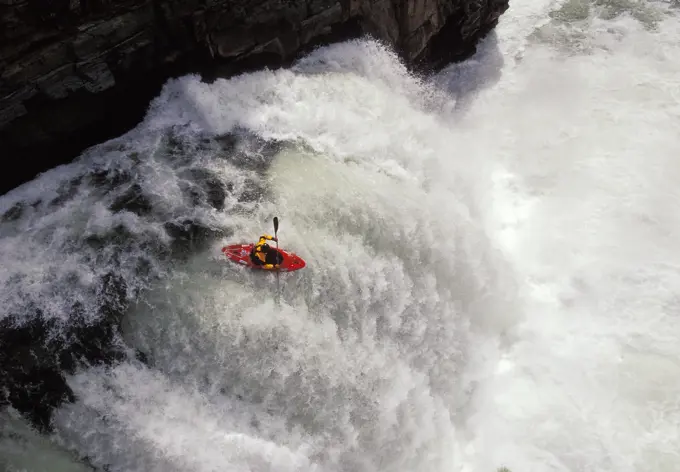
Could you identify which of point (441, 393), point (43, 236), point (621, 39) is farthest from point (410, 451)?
point (621, 39)

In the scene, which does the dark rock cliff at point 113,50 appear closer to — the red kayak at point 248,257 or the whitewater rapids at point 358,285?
the whitewater rapids at point 358,285

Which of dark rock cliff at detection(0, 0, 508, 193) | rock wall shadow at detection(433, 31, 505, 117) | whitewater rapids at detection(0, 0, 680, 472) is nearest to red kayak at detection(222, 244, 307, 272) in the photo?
whitewater rapids at detection(0, 0, 680, 472)

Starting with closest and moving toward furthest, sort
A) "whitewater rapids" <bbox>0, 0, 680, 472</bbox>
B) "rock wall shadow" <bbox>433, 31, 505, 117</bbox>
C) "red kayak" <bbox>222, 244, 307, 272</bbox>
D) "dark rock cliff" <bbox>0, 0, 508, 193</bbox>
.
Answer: "whitewater rapids" <bbox>0, 0, 680, 472</bbox>, "red kayak" <bbox>222, 244, 307, 272</bbox>, "dark rock cliff" <bbox>0, 0, 508, 193</bbox>, "rock wall shadow" <bbox>433, 31, 505, 117</bbox>

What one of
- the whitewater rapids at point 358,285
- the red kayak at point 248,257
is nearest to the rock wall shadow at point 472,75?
the whitewater rapids at point 358,285

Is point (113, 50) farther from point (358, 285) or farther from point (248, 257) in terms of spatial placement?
point (358, 285)

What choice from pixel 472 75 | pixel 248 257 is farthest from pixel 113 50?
pixel 472 75

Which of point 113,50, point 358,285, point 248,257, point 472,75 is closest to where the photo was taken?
point 248,257

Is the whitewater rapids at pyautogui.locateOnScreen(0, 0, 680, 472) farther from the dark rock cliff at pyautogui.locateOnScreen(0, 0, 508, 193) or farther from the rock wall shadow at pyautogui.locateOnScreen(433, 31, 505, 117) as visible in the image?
the rock wall shadow at pyautogui.locateOnScreen(433, 31, 505, 117)
